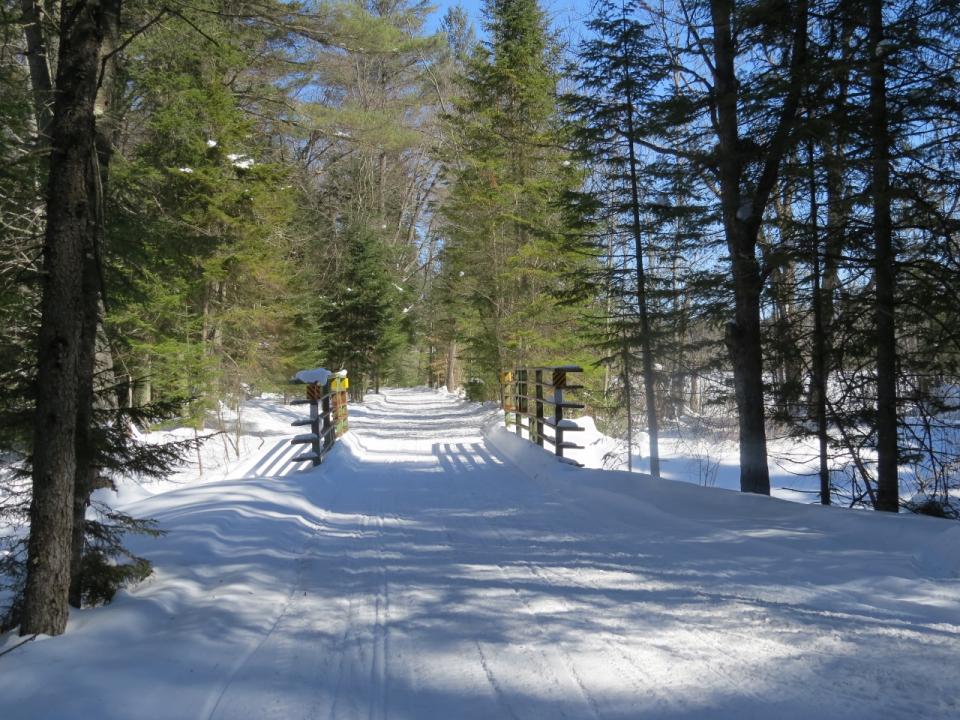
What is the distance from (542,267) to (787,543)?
14076 millimetres

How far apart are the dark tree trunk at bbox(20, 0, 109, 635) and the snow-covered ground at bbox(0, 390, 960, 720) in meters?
0.31

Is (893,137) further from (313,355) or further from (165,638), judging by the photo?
(313,355)

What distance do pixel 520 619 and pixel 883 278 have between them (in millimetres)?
5587

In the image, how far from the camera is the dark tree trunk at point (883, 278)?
663cm

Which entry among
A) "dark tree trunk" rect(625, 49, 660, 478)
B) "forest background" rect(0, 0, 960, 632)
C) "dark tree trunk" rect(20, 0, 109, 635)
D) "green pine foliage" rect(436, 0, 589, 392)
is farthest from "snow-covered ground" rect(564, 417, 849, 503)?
"dark tree trunk" rect(20, 0, 109, 635)

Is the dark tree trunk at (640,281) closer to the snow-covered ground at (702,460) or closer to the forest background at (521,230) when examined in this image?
the forest background at (521,230)

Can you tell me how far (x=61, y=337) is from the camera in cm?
350

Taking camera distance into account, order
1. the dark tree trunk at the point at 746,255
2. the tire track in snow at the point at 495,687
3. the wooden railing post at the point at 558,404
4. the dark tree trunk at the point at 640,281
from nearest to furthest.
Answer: the tire track in snow at the point at 495,687, the dark tree trunk at the point at 746,255, the wooden railing post at the point at 558,404, the dark tree trunk at the point at 640,281

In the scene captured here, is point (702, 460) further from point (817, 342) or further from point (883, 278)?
point (883, 278)

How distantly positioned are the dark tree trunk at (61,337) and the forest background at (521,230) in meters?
0.01

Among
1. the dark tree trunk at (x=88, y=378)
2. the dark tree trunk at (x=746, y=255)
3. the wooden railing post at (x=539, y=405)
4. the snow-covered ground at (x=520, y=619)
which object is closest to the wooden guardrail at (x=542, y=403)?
the wooden railing post at (x=539, y=405)

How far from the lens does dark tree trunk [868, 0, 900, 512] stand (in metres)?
6.63

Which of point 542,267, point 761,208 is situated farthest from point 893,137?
point 542,267

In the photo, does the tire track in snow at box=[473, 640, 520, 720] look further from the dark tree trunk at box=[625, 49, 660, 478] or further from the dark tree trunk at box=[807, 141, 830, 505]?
the dark tree trunk at box=[625, 49, 660, 478]
